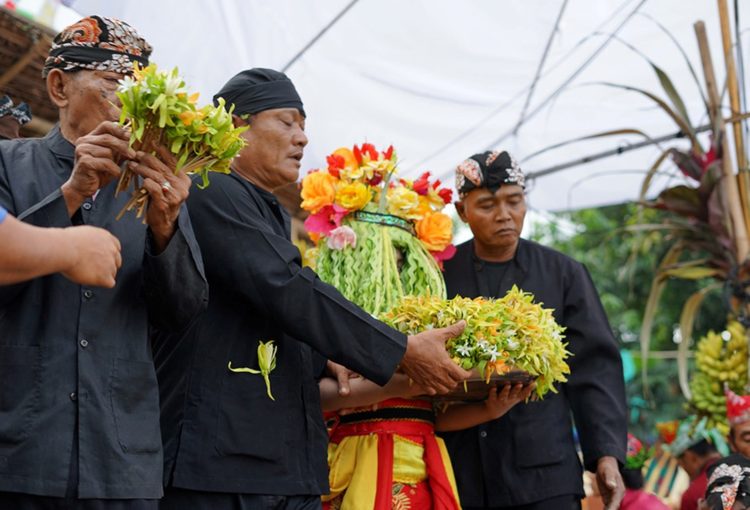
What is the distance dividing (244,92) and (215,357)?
3.47ft

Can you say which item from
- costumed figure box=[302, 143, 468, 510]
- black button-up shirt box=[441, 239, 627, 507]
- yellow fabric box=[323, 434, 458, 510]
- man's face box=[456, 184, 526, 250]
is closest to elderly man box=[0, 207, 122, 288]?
costumed figure box=[302, 143, 468, 510]

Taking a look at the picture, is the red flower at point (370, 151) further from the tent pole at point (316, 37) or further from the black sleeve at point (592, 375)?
the tent pole at point (316, 37)

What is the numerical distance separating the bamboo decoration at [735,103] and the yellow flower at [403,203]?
9.03 feet

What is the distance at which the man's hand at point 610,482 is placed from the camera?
404cm

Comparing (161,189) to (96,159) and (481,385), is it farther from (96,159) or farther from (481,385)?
(481,385)

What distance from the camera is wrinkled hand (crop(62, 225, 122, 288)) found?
2002 mm

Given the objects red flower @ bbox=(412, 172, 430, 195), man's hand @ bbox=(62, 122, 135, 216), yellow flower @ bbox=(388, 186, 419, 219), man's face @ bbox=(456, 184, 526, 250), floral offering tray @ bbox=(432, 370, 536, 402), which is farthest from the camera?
man's face @ bbox=(456, 184, 526, 250)

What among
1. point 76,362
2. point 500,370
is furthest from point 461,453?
point 76,362

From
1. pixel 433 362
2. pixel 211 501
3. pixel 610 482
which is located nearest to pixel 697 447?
pixel 610 482

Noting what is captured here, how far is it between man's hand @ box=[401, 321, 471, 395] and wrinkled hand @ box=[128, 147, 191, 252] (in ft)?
3.37

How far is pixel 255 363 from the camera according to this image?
10.2 ft

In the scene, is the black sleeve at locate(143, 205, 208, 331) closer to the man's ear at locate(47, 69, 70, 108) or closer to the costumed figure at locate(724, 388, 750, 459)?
the man's ear at locate(47, 69, 70, 108)

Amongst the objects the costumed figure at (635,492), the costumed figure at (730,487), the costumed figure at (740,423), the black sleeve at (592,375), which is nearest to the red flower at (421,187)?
the black sleeve at (592,375)

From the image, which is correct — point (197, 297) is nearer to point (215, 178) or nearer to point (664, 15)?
point (215, 178)
